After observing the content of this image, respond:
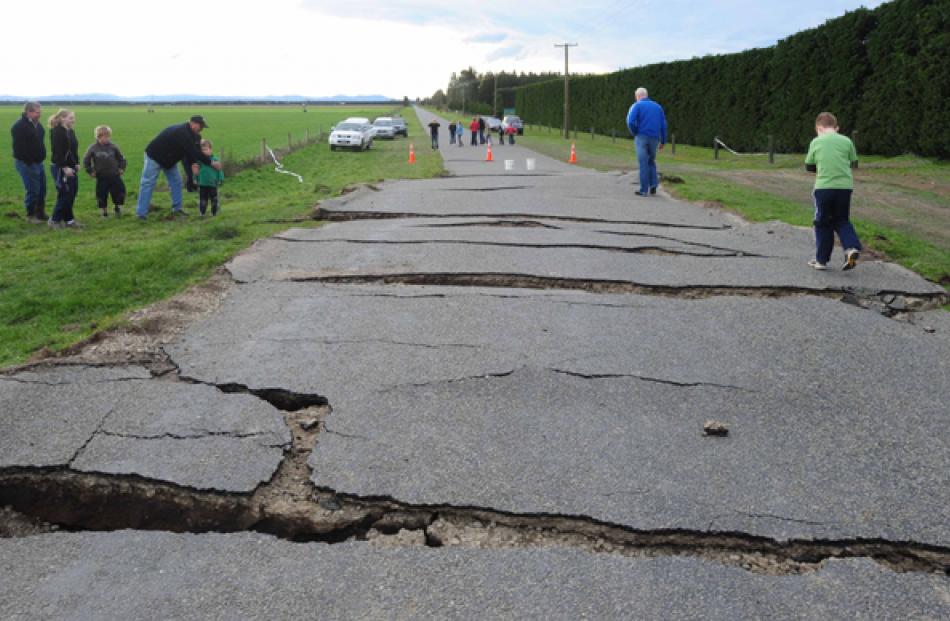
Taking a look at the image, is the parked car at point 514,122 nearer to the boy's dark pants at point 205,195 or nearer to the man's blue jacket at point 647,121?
the man's blue jacket at point 647,121

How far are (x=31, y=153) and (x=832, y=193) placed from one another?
34.3ft

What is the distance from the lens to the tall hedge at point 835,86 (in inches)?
647

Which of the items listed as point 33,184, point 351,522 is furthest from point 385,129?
point 351,522

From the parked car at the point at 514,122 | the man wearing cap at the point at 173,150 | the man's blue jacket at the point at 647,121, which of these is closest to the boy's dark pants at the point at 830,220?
the man's blue jacket at the point at 647,121

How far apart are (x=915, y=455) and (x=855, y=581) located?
3.82ft

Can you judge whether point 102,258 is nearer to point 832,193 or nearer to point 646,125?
point 832,193

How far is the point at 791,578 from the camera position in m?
2.68

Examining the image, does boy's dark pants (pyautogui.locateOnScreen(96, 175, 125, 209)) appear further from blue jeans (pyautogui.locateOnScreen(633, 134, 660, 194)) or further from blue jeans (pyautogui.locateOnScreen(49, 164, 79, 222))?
blue jeans (pyautogui.locateOnScreen(633, 134, 660, 194))

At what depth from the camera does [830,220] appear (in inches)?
280

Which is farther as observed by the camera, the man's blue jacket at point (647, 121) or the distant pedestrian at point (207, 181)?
the man's blue jacket at point (647, 121)

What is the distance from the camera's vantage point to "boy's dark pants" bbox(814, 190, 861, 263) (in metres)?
7.01

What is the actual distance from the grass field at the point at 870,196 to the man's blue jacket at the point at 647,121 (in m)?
1.20

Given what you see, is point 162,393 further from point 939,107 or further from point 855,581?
point 939,107

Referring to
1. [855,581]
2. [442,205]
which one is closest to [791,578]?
[855,581]
